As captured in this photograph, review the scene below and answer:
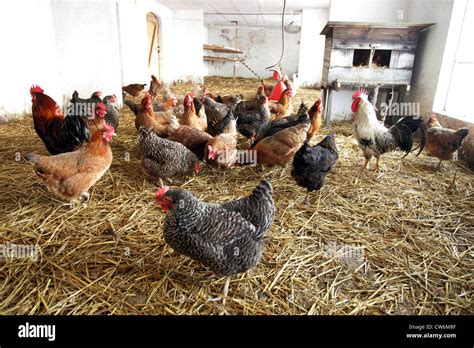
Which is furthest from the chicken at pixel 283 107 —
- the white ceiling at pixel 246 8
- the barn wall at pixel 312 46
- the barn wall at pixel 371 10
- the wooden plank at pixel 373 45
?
the barn wall at pixel 312 46

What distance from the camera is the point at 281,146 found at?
336cm

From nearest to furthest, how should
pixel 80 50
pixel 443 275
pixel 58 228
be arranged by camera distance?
1. pixel 443 275
2. pixel 58 228
3. pixel 80 50

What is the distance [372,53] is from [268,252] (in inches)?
193

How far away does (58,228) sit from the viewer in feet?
8.09

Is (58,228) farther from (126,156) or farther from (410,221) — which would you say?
(410,221)

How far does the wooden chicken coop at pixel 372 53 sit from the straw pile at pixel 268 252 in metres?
2.65

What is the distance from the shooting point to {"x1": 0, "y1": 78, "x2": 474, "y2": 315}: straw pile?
6.05 feet

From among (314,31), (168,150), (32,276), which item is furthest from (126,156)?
(314,31)

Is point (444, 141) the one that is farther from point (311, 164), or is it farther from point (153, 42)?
point (153, 42)

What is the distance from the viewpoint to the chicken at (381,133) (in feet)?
11.9

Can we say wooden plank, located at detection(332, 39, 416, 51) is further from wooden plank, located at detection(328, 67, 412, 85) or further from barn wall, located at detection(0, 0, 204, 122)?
barn wall, located at detection(0, 0, 204, 122)

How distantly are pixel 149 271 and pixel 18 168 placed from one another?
105 inches

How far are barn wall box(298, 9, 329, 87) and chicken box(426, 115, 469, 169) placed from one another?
8.70 metres

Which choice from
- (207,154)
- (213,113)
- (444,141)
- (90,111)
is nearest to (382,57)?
(444,141)
